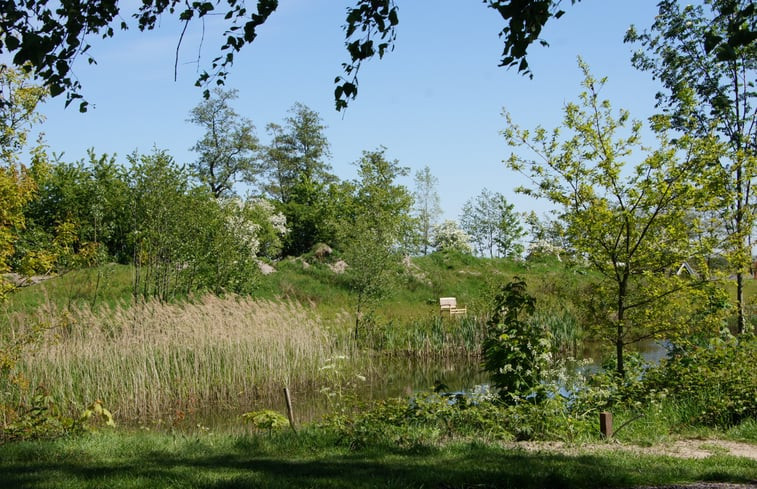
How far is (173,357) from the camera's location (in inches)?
407

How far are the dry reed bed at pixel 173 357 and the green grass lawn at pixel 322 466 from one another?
271 cm

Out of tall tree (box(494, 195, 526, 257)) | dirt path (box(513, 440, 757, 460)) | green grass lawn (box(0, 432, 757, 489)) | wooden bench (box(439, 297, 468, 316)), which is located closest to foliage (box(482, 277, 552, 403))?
dirt path (box(513, 440, 757, 460))

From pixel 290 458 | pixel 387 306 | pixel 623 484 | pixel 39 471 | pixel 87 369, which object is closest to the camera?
pixel 623 484

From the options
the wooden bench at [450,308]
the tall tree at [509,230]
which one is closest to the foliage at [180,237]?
the wooden bench at [450,308]

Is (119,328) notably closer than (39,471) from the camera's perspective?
No

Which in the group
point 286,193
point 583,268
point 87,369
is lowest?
point 87,369

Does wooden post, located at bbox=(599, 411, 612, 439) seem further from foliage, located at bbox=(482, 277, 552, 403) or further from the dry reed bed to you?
the dry reed bed

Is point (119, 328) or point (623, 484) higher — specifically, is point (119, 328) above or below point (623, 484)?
above

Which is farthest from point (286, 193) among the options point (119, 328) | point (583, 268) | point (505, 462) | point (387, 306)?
point (505, 462)

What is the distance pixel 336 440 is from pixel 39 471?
260 centimetres

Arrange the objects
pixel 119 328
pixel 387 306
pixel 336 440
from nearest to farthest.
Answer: pixel 336 440 → pixel 119 328 → pixel 387 306

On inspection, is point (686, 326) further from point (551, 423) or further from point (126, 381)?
point (126, 381)

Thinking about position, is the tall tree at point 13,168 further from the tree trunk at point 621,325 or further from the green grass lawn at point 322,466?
the tree trunk at point 621,325

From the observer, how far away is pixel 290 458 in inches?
230
